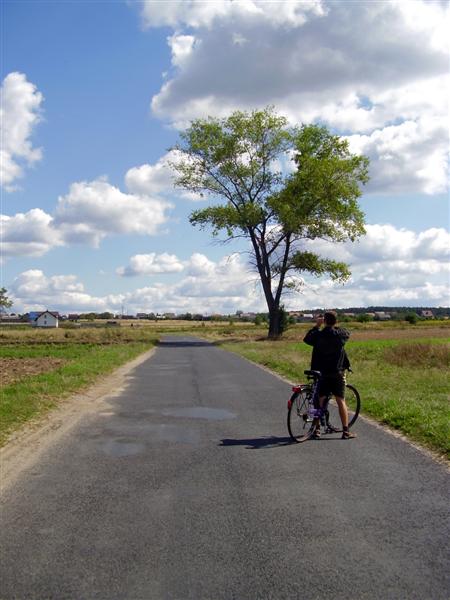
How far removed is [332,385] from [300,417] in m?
0.72

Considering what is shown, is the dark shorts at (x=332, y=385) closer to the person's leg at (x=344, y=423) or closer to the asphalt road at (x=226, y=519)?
the person's leg at (x=344, y=423)

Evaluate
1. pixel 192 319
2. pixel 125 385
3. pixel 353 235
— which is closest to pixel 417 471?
pixel 125 385

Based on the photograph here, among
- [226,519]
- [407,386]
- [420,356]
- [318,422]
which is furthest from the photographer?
[420,356]

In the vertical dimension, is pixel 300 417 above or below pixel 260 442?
above

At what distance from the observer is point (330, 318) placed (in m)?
A: 9.61

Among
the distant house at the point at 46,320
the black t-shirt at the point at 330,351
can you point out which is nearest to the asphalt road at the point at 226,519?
the black t-shirt at the point at 330,351

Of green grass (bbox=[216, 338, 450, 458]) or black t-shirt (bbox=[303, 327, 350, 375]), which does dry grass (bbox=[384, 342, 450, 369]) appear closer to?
green grass (bbox=[216, 338, 450, 458])

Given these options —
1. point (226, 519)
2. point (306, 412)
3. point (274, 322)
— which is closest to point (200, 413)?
point (306, 412)

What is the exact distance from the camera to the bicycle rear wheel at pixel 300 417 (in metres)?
9.21

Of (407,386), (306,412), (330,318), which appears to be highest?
(330,318)

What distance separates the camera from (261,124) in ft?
157

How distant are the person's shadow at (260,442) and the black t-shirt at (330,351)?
1.24 m

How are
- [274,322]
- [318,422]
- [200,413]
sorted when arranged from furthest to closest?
[274,322], [200,413], [318,422]

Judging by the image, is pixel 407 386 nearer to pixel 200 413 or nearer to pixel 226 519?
pixel 200 413
